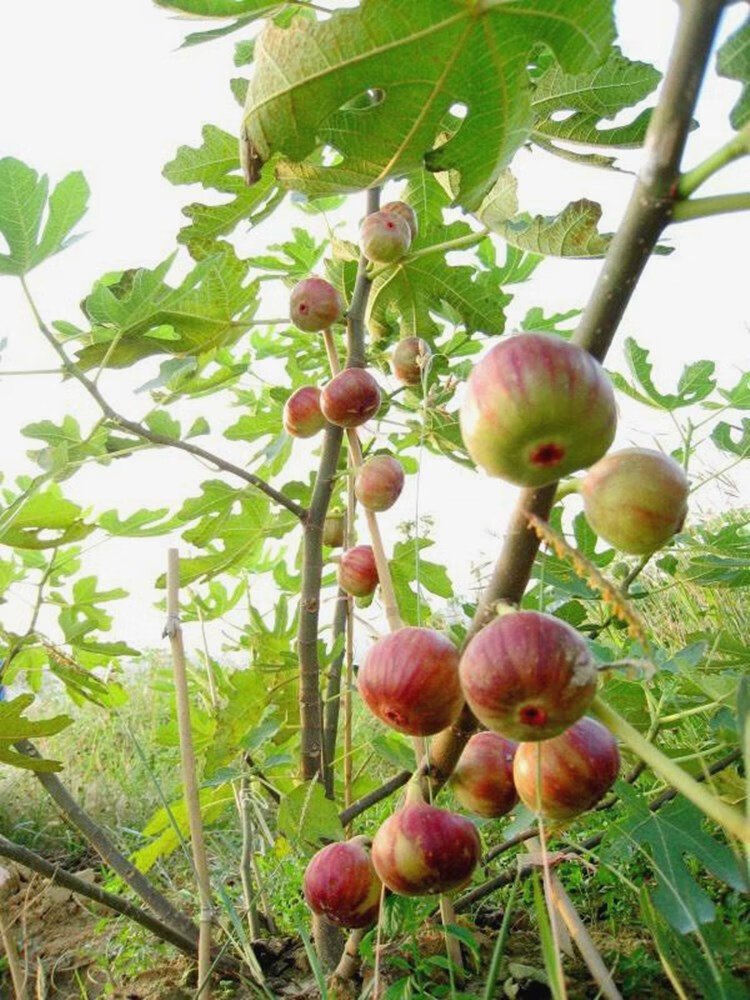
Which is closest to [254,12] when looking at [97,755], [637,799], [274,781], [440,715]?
[440,715]

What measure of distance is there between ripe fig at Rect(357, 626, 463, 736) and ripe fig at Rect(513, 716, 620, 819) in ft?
0.29

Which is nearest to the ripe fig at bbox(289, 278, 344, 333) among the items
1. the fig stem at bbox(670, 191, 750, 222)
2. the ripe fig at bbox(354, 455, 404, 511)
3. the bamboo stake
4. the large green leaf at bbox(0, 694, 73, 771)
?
the ripe fig at bbox(354, 455, 404, 511)

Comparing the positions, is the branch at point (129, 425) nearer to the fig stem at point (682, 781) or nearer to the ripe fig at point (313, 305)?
the ripe fig at point (313, 305)

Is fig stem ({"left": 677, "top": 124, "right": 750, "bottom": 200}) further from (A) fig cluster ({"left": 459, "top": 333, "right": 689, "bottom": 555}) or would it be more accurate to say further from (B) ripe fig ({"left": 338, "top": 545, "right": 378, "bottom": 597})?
(B) ripe fig ({"left": 338, "top": 545, "right": 378, "bottom": 597})

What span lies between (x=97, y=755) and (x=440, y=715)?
3.70 metres

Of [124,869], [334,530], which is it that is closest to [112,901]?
[124,869]

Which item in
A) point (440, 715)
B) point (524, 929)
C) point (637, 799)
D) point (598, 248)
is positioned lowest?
point (524, 929)

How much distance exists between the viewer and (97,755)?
405 cm

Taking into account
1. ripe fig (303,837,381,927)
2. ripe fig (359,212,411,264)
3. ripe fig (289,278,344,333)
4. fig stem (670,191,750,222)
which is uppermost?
ripe fig (359,212,411,264)

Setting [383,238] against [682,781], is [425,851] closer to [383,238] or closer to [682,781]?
[682,781]

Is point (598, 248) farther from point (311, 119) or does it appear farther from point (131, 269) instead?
point (131, 269)

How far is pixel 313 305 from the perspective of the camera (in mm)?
1461

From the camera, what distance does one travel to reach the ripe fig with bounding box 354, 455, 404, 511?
1.33 metres

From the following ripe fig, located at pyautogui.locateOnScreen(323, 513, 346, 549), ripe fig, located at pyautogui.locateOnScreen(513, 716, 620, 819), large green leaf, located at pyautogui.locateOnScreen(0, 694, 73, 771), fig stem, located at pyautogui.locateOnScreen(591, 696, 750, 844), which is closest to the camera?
fig stem, located at pyautogui.locateOnScreen(591, 696, 750, 844)
